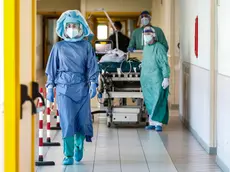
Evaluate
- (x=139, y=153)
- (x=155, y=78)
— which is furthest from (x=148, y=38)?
(x=139, y=153)

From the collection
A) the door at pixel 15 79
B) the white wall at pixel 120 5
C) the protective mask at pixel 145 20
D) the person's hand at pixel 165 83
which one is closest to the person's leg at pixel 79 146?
the person's hand at pixel 165 83

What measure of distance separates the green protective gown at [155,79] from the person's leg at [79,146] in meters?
2.25

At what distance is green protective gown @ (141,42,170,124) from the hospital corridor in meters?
0.01

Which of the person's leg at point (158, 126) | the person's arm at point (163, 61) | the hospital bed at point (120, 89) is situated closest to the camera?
the person's arm at point (163, 61)

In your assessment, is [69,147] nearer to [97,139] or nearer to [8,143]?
[97,139]

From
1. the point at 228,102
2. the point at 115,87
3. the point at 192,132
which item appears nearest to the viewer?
the point at 228,102

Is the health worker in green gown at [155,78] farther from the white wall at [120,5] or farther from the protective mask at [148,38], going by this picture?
the white wall at [120,5]

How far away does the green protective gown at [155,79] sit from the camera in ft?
27.1

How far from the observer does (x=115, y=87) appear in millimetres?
9023

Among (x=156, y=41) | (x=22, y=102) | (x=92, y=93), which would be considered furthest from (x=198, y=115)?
(x=22, y=102)

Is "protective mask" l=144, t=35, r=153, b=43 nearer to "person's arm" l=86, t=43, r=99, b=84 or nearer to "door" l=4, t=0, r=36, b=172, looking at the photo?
"person's arm" l=86, t=43, r=99, b=84

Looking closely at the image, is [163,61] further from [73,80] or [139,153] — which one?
[73,80]

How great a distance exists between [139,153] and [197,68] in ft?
5.15

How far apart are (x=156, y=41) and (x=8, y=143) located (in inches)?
239
